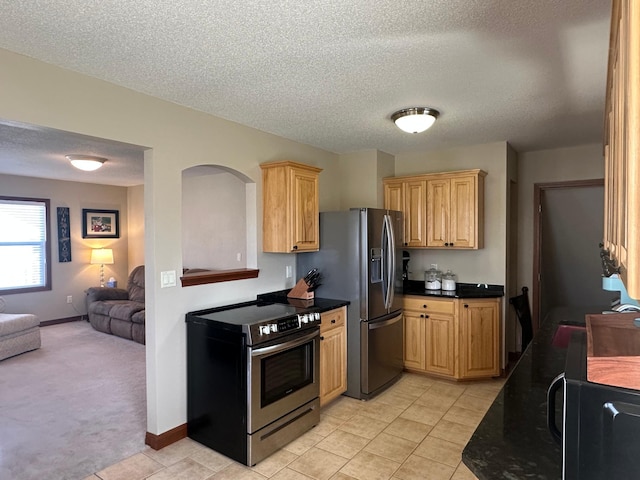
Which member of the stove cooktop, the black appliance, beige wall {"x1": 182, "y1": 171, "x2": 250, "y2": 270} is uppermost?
beige wall {"x1": 182, "y1": 171, "x2": 250, "y2": 270}

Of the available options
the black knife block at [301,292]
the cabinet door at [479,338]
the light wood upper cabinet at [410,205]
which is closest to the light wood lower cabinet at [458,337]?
the cabinet door at [479,338]

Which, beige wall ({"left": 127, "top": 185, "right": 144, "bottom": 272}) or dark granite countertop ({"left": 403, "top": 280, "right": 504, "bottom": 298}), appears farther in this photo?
beige wall ({"left": 127, "top": 185, "right": 144, "bottom": 272})

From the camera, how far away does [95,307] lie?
6.30 metres

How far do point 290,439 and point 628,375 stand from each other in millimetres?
2635

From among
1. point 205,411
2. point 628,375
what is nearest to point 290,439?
point 205,411

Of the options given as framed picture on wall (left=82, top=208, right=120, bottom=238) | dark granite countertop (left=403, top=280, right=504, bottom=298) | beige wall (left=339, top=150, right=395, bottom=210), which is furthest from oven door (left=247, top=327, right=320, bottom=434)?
framed picture on wall (left=82, top=208, right=120, bottom=238)

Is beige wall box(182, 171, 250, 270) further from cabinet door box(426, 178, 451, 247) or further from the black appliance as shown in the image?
the black appliance

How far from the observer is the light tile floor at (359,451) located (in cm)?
254

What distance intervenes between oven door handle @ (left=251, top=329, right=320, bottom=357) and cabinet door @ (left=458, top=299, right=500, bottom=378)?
175 centimetres

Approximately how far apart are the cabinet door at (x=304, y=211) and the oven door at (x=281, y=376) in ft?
3.01

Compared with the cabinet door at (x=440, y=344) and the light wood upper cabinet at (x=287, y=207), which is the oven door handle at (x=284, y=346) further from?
the cabinet door at (x=440, y=344)

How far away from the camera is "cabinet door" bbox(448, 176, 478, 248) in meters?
4.17

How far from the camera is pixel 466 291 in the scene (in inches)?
171

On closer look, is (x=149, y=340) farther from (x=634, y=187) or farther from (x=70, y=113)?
(x=634, y=187)
